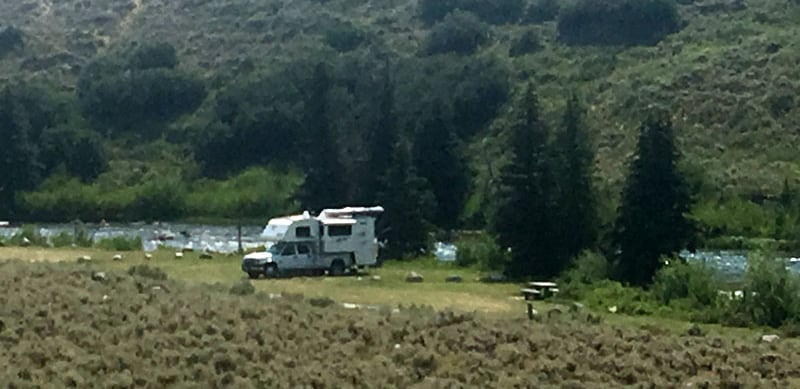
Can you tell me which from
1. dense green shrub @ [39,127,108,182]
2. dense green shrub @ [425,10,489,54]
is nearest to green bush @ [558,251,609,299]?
dense green shrub @ [39,127,108,182]

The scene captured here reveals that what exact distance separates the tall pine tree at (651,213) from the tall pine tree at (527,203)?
3107 millimetres

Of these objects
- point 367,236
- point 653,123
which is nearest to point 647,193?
point 653,123

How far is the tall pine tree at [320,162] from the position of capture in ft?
203

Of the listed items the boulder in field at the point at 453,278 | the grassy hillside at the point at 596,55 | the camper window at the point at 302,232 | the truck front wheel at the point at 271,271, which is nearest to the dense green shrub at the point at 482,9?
the grassy hillside at the point at 596,55

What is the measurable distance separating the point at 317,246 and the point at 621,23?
61019 millimetres

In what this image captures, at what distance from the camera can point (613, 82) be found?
83688mm

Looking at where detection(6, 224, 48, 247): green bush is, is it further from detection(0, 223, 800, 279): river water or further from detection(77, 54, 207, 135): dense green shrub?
detection(77, 54, 207, 135): dense green shrub

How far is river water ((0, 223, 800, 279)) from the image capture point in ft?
157

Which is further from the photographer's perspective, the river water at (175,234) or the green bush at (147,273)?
the river water at (175,234)

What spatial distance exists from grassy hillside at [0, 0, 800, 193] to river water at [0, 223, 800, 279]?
13712mm

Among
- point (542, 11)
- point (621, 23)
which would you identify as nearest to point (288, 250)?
point (621, 23)

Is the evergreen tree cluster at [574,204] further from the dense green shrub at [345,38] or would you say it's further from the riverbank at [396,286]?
the dense green shrub at [345,38]

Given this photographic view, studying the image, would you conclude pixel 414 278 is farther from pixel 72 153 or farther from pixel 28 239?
pixel 72 153

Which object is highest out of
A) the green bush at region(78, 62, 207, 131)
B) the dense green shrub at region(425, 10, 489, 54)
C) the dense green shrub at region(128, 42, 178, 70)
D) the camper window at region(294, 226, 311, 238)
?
the dense green shrub at region(425, 10, 489, 54)
